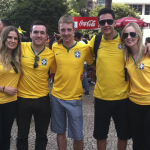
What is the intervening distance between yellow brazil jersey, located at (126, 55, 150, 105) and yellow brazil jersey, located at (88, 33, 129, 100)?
0.18 meters

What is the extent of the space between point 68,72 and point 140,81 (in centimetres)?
111

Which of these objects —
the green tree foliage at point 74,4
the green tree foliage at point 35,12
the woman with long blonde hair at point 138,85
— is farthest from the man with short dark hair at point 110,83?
the green tree foliage at point 74,4

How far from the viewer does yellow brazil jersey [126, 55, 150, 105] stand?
2756mm

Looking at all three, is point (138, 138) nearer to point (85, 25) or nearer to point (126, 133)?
point (126, 133)

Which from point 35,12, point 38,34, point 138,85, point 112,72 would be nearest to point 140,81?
point 138,85

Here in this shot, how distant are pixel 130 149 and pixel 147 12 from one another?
42.0 metres

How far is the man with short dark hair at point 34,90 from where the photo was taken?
305cm

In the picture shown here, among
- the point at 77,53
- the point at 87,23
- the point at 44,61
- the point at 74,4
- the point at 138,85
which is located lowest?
the point at 138,85

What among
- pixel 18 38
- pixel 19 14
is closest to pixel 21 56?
pixel 18 38

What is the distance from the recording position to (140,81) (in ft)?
9.21

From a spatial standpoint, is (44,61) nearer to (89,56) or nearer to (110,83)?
(89,56)

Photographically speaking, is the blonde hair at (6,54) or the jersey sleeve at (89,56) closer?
the blonde hair at (6,54)

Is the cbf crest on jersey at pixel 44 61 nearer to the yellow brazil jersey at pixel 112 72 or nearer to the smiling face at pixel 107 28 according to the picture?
the yellow brazil jersey at pixel 112 72

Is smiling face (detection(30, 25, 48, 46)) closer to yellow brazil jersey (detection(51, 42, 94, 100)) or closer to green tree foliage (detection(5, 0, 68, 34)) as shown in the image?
yellow brazil jersey (detection(51, 42, 94, 100))
